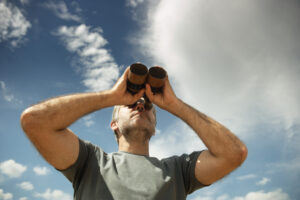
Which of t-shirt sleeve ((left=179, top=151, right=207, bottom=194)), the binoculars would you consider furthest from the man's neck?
the binoculars

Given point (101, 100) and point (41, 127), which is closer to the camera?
point (41, 127)

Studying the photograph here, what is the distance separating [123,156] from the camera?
9.67 feet

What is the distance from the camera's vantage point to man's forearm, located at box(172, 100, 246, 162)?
9.04ft

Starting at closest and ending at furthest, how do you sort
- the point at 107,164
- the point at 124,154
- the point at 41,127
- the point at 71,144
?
the point at 41,127, the point at 71,144, the point at 107,164, the point at 124,154

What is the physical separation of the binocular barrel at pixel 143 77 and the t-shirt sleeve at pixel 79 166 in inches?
34.1

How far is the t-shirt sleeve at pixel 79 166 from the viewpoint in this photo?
263 centimetres

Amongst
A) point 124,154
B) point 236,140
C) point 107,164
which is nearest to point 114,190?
point 107,164

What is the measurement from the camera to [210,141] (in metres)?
2.80

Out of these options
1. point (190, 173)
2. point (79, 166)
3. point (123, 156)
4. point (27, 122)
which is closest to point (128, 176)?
point (123, 156)

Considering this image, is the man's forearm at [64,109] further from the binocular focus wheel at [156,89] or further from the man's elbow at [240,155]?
the man's elbow at [240,155]

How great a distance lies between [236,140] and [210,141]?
34cm

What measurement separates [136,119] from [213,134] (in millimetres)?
1109

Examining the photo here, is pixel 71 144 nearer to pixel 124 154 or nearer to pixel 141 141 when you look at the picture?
pixel 124 154

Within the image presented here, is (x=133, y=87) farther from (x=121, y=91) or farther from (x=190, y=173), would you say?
(x=190, y=173)
